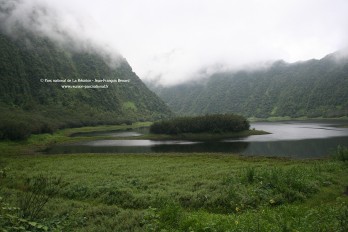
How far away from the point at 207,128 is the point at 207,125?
1.39m

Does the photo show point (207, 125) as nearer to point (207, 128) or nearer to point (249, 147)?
point (207, 128)

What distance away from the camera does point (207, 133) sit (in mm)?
126625

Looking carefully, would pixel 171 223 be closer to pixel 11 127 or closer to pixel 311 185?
pixel 311 185

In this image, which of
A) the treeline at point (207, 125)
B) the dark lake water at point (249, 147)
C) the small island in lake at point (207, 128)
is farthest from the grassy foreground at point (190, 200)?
the treeline at point (207, 125)

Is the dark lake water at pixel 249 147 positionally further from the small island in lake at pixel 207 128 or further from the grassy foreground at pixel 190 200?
the grassy foreground at pixel 190 200

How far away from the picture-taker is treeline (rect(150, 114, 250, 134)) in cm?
12825

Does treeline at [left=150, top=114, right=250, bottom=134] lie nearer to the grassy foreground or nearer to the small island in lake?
the small island in lake

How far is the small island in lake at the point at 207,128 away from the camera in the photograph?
4958 inches

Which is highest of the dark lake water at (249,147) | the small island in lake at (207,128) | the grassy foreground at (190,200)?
the small island in lake at (207,128)

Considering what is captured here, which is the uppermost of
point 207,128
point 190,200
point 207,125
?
point 207,125

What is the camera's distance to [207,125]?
12938 cm

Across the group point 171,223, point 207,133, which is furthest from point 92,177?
point 207,133

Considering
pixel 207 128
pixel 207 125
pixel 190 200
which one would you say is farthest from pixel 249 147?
pixel 190 200

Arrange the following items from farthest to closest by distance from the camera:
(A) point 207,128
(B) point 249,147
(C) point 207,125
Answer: (C) point 207,125 → (A) point 207,128 → (B) point 249,147
